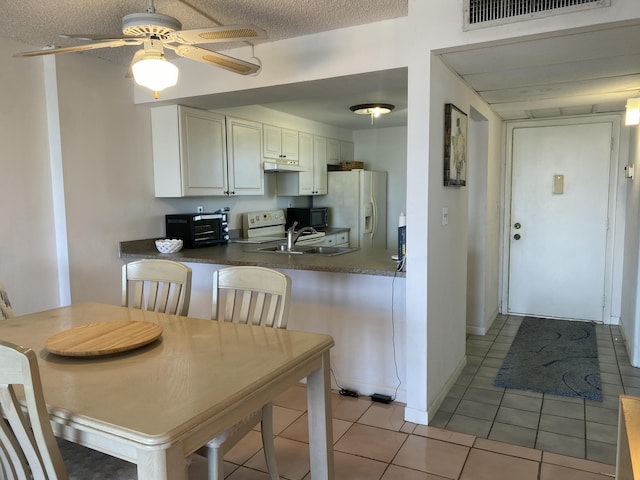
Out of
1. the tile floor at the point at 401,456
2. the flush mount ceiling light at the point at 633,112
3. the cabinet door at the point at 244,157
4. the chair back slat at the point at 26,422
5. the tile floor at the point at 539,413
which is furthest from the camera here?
the cabinet door at the point at 244,157

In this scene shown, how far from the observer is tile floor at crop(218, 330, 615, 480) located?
7.00 feet

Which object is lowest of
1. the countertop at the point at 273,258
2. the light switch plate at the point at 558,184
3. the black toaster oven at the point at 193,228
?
the countertop at the point at 273,258

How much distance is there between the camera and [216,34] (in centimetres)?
177

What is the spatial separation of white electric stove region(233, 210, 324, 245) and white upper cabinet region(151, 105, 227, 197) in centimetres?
86

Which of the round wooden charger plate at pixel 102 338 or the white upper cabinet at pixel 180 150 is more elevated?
the white upper cabinet at pixel 180 150

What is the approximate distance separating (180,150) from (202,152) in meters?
0.22

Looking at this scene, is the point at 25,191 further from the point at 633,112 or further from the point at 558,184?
the point at 558,184

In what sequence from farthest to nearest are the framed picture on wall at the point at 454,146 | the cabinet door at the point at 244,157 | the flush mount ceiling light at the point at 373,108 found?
the flush mount ceiling light at the point at 373,108
the cabinet door at the point at 244,157
the framed picture on wall at the point at 454,146

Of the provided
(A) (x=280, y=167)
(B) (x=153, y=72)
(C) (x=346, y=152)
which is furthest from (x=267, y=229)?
(B) (x=153, y=72)

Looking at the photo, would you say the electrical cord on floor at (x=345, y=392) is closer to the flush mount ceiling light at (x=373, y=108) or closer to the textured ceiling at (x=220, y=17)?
the textured ceiling at (x=220, y=17)

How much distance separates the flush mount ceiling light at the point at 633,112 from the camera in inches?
132

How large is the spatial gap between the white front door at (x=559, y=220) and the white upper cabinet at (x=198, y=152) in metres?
2.83

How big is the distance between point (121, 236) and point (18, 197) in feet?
2.39

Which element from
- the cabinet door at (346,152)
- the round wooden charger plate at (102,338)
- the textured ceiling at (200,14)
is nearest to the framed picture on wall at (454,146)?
the textured ceiling at (200,14)
